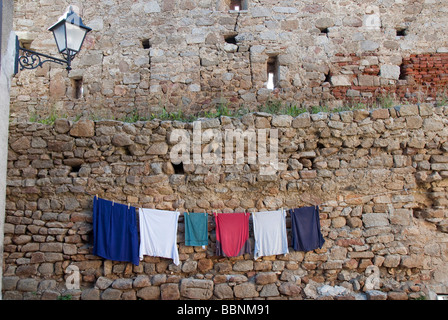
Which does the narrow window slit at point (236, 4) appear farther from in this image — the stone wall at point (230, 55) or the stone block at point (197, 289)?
the stone block at point (197, 289)

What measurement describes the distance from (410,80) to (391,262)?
4.42m

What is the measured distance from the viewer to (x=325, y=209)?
589 centimetres

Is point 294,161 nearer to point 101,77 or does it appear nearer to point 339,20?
point 339,20

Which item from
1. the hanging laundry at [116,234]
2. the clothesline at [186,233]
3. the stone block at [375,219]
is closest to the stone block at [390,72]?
the stone block at [375,219]

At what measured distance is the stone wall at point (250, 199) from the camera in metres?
5.60

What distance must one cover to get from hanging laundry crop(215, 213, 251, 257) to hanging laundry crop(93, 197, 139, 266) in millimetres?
1172

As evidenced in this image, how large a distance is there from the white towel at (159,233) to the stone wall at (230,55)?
324 cm

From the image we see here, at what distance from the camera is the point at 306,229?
5.73 metres

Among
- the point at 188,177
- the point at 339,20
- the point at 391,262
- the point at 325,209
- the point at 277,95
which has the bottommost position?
the point at 391,262

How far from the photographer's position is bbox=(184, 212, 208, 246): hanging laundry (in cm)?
567

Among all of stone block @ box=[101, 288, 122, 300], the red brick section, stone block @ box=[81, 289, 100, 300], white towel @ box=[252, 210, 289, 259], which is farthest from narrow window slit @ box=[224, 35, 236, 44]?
stone block @ box=[81, 289, 100, 300]

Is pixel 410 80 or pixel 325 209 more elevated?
pixel 410 80

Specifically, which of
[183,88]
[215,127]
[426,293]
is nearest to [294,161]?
[215,127]

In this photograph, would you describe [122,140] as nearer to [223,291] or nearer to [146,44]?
[223,291]
